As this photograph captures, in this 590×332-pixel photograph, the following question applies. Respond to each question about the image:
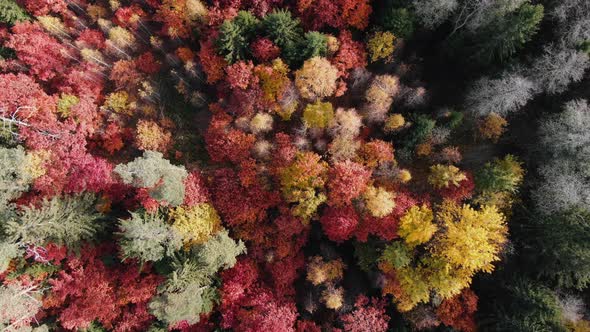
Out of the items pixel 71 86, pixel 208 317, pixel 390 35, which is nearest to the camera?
pixel 390 35

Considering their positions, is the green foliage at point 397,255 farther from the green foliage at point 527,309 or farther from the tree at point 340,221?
the green foliage at point 527,309

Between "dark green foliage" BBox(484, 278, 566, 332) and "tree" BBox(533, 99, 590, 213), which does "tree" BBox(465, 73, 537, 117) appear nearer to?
"tree" BBox(533, 99, 590, 213)

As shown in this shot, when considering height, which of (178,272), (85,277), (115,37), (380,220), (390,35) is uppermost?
(390,35)

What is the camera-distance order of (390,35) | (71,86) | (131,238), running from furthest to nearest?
(71,86), (390,35), (131,238)

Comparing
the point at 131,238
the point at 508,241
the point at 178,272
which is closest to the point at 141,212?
the point at 131,238

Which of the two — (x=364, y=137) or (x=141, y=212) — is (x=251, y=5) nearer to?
(x=364, y=137)

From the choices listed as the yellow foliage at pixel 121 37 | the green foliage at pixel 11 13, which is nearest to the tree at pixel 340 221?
the yellow foliage at pixel 121 37

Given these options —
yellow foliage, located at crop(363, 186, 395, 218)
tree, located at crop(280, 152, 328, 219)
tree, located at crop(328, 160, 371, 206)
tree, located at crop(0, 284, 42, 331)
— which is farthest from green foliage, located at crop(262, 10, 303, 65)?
tree, located at crop(0, 284, 42, 331)
